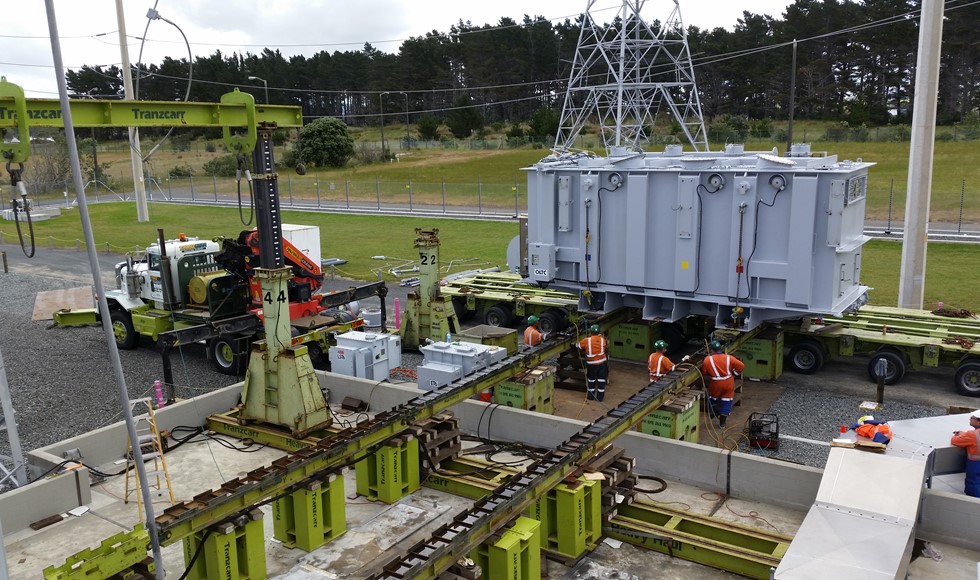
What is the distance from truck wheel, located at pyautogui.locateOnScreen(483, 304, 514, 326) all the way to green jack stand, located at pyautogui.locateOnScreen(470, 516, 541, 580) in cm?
1023

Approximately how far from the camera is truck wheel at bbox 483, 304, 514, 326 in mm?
17391

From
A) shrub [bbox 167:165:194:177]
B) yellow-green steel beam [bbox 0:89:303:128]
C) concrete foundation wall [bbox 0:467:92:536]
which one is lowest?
concrete foundation wall [bbox 0:467:92:536]

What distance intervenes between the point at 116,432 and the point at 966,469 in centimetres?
1089

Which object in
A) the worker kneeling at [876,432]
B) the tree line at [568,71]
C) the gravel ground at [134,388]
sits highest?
the tree line at [568,71]

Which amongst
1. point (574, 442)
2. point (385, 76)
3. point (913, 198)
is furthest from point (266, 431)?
point (385, 76)

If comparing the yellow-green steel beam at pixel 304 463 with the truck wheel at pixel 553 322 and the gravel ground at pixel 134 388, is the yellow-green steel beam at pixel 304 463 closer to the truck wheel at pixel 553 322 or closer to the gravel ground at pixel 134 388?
the gravel ground at pixel 134 388

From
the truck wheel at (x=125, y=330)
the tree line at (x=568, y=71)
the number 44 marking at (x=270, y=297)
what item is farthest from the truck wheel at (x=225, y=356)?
the tree line at (x=568, y=71)

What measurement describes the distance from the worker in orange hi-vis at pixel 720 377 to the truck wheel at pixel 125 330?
12.3 metres

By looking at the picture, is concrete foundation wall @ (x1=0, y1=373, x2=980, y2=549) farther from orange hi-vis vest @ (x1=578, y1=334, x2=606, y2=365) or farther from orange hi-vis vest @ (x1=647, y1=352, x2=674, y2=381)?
orange hi-vis vest @ (x1=578, y1=334, x2=606, y2=365)

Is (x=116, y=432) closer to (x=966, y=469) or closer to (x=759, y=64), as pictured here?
(x=966, y=469)

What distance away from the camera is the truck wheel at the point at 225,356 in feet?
48.0

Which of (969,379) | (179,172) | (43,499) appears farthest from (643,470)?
(179,172)

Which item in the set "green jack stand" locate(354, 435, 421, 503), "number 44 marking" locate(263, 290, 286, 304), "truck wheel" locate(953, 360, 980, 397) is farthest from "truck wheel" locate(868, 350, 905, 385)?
"number 44 marking" locate(263, 290, 286, 304)

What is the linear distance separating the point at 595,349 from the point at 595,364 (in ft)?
0.97
